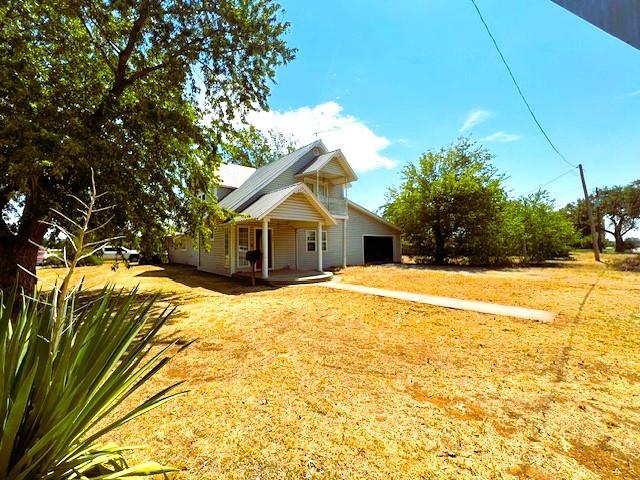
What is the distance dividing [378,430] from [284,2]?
12.2 m

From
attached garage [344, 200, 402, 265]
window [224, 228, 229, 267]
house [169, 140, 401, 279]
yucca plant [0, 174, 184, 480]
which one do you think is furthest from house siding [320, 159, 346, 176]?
yucca plant [0, 174, 184, 480]

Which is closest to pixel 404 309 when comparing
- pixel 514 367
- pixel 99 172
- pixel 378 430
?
pixel 514 367

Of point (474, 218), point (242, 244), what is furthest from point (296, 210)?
point (474, 218)

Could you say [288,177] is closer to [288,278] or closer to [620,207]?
[288,278]

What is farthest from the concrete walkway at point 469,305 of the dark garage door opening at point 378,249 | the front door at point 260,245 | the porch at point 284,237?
the dark garage door opening at point 378,249

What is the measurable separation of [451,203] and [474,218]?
1.85m

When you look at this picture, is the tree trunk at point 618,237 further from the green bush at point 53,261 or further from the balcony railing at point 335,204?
the green bush at point 53,261

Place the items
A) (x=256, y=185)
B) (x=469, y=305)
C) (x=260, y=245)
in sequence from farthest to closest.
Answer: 1. (x=256, y=185)
2. (x=260, y=245)
3. (x=469, y=305)

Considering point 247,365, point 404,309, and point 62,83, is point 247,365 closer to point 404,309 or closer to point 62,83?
point 404,309

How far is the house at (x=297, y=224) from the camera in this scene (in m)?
13.6

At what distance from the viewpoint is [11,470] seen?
140 centimetres

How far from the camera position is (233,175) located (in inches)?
851

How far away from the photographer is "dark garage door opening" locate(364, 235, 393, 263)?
2181 cm

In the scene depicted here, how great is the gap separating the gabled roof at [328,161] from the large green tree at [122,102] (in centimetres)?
750
